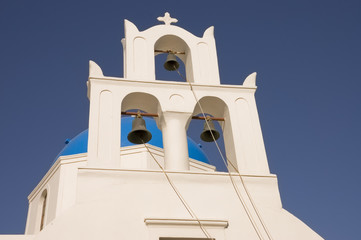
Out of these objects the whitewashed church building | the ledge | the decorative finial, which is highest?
the decorative finial

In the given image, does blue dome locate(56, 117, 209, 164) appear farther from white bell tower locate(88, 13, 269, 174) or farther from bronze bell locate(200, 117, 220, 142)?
bronze bell locate(200, 117, 220, 142)

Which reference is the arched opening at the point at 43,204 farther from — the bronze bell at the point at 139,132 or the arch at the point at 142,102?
the arch at the point at 142,102

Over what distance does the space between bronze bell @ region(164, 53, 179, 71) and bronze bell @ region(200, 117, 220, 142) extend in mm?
1136

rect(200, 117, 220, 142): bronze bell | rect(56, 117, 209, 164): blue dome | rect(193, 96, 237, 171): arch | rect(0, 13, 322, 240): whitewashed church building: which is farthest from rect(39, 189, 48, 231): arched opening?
rect(193, 96, 237, 171): arch

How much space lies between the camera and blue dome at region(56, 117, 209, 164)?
35.5 feet

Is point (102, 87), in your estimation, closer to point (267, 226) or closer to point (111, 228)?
point (111, 228)

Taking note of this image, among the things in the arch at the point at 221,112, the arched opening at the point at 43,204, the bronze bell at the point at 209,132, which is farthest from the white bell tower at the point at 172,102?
the arched opening at the point at 43,204

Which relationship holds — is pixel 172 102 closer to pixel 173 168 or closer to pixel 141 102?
pixel 141 102

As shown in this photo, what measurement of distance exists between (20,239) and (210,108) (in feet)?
9.41

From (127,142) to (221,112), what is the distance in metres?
4.87

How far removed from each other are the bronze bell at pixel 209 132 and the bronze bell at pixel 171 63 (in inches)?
44.7

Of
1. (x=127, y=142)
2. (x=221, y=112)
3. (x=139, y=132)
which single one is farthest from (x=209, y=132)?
(x=127, y=142)

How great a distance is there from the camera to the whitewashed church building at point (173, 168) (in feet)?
15.5

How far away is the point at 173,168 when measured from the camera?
18.0 feet
